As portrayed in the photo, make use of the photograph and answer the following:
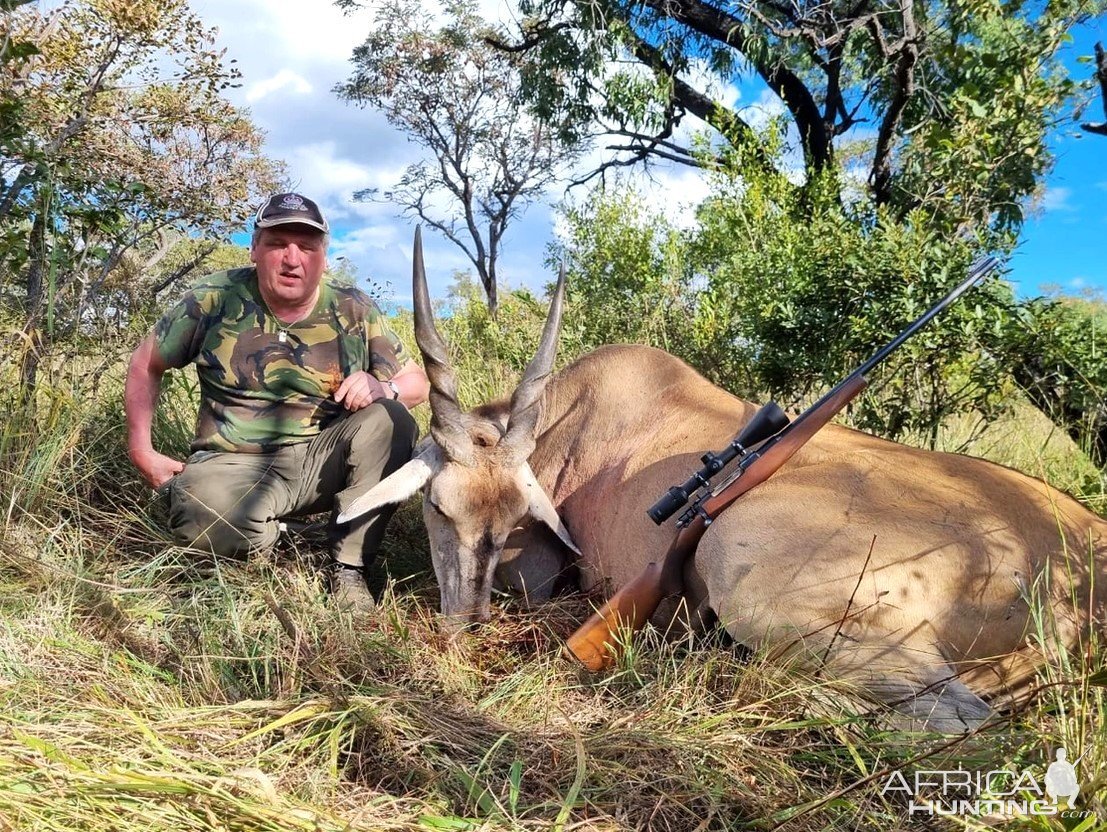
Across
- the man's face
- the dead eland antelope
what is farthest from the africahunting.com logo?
the man's face

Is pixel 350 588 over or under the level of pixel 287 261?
under

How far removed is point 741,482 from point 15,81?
4711 mm

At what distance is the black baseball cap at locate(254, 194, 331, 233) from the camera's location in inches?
172

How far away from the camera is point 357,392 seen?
14.9 ft

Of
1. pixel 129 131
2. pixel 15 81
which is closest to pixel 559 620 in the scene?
pixel 15 81

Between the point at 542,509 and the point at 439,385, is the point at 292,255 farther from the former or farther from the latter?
the point at 542,509

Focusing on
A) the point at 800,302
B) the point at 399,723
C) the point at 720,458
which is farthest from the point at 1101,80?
the point at 399,723

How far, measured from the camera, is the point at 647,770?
243 centimetres

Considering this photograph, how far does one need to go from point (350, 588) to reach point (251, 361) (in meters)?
1.38

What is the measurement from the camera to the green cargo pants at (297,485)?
417 centimetres

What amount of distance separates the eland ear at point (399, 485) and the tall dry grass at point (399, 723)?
0.43m

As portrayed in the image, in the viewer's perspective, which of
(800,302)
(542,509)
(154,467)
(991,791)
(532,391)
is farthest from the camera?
(800,302)

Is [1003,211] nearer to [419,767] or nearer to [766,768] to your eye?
[766,768]

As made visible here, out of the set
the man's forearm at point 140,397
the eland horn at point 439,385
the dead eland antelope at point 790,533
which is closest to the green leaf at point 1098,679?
the dead eland antelope at point 790,533
